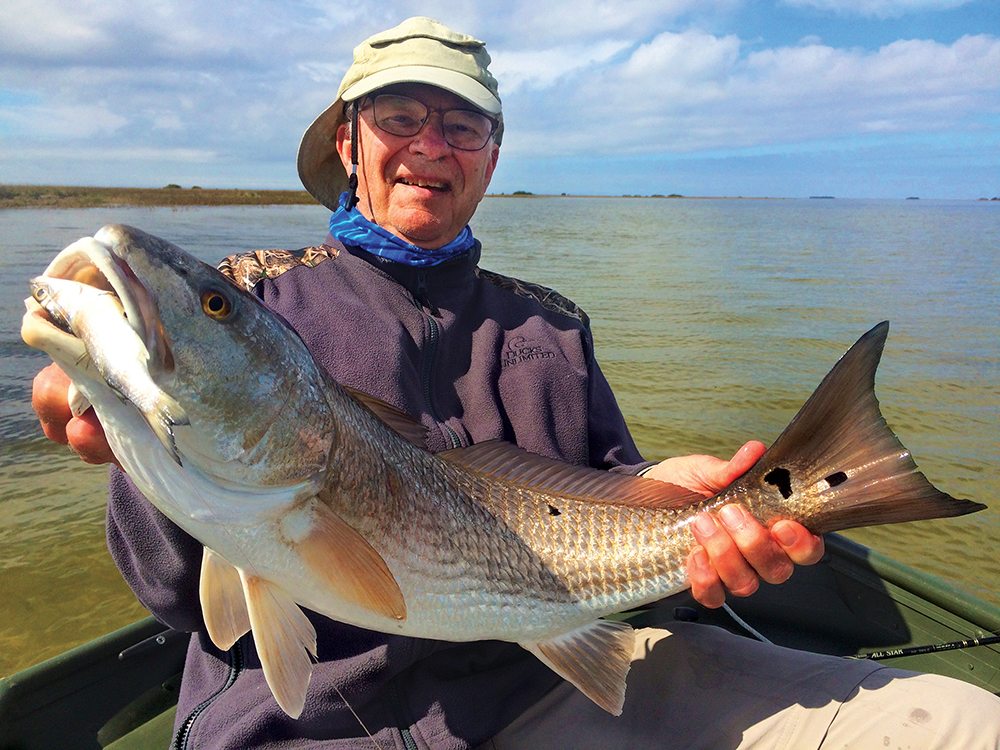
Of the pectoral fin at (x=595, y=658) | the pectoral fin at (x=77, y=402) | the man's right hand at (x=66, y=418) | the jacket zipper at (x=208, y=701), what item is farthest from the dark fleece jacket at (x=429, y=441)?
the pectoral fin at (x=77, y=402)

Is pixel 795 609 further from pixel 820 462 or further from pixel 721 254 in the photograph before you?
pixel 721 254

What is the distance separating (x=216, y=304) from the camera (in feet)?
4.99

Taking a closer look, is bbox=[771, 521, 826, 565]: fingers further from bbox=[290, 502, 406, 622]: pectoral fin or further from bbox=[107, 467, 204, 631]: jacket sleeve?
bbox=[107, 467, 204, 631]: jacket sleeve

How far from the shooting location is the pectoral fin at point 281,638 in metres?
1.80

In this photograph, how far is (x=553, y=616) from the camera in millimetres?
2205

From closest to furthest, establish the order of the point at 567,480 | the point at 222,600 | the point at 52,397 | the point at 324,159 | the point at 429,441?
the point at 52,397
the point at 222,600
the point at 567,480
the point at 429,441
the point at 324,159

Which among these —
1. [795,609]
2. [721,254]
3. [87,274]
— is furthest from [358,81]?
[721,254]

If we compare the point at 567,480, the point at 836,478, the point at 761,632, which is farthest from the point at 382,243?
the point at 761,632

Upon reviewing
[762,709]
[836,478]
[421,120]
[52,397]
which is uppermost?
[421,120]

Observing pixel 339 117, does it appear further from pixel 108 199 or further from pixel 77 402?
pixel 108 199

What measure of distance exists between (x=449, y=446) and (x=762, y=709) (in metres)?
1.48

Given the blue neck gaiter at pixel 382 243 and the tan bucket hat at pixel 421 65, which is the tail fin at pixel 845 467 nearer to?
the blue neck gaiter at pixel 382 243

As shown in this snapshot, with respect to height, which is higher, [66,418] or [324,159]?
[324,159]

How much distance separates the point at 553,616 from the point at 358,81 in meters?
2.37
